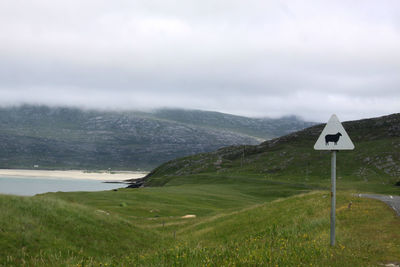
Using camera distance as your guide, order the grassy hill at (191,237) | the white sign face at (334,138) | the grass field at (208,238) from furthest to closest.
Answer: the white sign face at (334,138) < the grassy hill at (191,237) < the grass field at (208,238)

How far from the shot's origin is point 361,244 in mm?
18000

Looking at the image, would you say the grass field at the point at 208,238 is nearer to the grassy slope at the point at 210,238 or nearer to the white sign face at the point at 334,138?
the grassy slope at the point at 210,238

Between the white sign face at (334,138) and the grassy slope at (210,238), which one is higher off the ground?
the white sign face at (334,138)

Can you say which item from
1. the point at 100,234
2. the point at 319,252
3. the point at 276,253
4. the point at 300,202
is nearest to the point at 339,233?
the point at 319,252

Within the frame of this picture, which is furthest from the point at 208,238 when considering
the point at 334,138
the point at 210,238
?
the point at 334,138

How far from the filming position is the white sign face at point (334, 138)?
1612 cm

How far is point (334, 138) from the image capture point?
53.5 ft

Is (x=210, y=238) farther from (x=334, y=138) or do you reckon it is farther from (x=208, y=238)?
(x=334, y=138)

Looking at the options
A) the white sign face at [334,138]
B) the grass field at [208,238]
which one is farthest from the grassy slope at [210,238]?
the white sign face at [334,138]

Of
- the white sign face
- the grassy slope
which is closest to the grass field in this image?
the grassy slope

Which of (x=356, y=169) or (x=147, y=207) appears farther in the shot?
(x=356, y=169)

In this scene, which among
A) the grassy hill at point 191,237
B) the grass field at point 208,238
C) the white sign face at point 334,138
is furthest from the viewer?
the white sign face at point 334,138

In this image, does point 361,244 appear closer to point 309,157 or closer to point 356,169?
point 356,169

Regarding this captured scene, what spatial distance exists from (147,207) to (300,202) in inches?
1388
